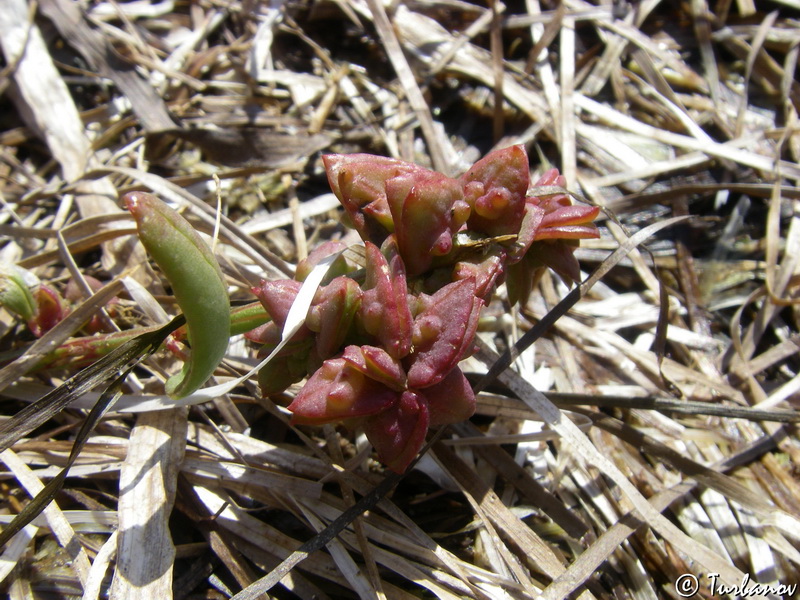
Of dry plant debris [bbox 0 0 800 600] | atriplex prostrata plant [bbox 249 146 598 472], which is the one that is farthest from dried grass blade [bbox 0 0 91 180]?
atriplex prostrata plant [bbox 249 146 598 472]

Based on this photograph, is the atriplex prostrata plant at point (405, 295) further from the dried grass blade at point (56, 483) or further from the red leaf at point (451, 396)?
the dried grass blade at point (56, 483)

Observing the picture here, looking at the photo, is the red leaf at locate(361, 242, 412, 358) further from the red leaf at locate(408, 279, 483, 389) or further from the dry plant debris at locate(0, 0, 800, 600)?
the dry plant debris at locate(0, 0, 800, 600)

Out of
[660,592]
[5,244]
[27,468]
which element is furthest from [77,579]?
[660,592]

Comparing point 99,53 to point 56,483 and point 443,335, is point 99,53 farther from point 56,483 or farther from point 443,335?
point 443,335

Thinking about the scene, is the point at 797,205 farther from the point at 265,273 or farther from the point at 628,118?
the point at 265,273

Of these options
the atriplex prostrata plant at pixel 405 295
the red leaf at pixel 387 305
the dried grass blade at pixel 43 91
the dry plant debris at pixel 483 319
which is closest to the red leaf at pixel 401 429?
the atriplex prostrata plant at pixel 405 295

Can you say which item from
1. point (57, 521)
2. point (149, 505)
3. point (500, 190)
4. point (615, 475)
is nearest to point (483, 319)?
Answer: point (615, 475)
